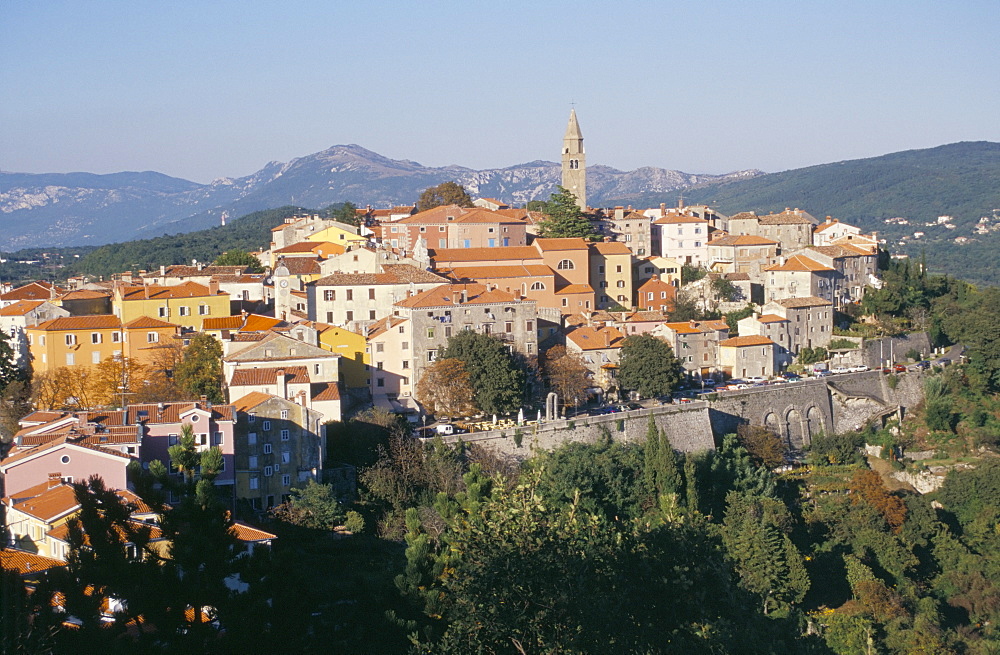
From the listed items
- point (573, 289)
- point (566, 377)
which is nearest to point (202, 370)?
point (566, 377)

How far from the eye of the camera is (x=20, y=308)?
41531 mm

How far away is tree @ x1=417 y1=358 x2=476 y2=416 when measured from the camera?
37062 mm

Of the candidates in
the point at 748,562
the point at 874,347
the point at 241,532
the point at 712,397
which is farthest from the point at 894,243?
the point at 241,532

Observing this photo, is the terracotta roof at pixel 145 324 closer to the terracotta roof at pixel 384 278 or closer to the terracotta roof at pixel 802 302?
the terracotta roof at pixel 384 278

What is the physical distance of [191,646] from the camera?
15500mm

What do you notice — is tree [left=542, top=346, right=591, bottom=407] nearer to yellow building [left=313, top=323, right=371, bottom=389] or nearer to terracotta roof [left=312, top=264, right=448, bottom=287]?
terracotta roof [left=312, top=264, right=448, bottom=287]

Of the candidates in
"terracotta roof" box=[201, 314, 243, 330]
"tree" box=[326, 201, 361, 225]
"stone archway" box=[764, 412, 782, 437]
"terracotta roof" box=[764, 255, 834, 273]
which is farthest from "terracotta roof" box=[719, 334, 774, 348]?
"tree" box=[326, 201, 361, 225]

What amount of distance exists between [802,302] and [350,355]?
68.3 ft

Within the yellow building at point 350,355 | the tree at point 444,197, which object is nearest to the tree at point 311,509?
the yellow building at point 350,355

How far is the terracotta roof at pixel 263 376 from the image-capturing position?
32.8 meters

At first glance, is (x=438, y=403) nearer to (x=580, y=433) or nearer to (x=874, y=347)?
(x=580, y=433)

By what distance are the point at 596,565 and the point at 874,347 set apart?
34.9 meters

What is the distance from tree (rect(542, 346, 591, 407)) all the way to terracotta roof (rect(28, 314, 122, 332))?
48.1 ft

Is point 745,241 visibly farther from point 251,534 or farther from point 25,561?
point 25,561
